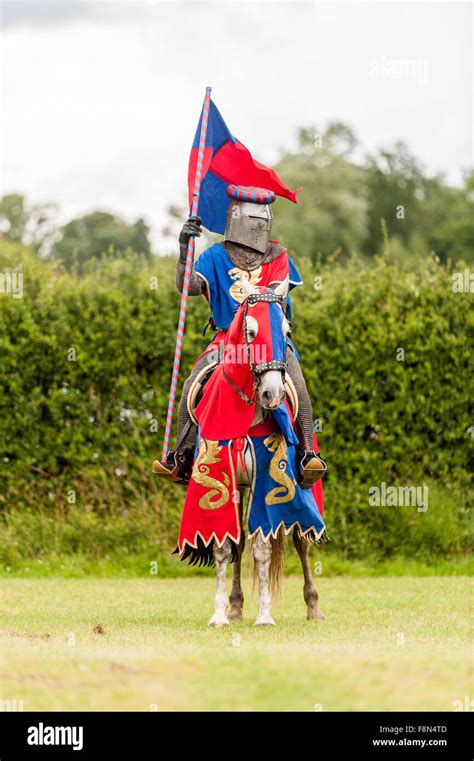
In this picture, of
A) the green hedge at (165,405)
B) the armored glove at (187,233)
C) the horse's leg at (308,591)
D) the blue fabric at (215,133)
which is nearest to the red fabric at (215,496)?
the horse's leg at (308,591)

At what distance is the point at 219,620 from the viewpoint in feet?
32.0

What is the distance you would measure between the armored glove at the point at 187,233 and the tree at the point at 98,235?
48.2 metres

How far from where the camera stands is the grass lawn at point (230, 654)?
633 centimetres

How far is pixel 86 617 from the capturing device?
34.7 feet

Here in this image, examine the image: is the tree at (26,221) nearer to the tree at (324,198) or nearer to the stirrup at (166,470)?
the tree at (324,198)

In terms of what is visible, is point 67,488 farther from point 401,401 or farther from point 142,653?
point 142,653

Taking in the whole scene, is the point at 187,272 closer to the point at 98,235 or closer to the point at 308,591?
the point at 308,591

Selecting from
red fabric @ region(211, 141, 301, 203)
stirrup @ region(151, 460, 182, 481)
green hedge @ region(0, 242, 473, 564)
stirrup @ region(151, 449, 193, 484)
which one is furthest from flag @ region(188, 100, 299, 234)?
green hedge @ region(0, 242, 473, 564)

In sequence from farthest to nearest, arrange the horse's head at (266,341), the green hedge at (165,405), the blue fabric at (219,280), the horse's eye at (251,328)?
the green hedge at (165,405) → the blue fabric at (219,280) → the horse's eye at (251,328) → the horse's head at (266,341)

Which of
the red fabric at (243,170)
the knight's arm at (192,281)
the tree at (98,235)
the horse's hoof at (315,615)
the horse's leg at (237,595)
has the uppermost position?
the tree at (98,235)

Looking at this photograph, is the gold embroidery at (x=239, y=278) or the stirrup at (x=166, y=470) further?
the stirrup at (x=166, y=470)

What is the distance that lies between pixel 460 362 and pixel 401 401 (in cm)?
86

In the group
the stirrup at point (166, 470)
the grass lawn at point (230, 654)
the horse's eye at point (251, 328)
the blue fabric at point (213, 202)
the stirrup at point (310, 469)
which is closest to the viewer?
the grass lawn at point (230, 654)
